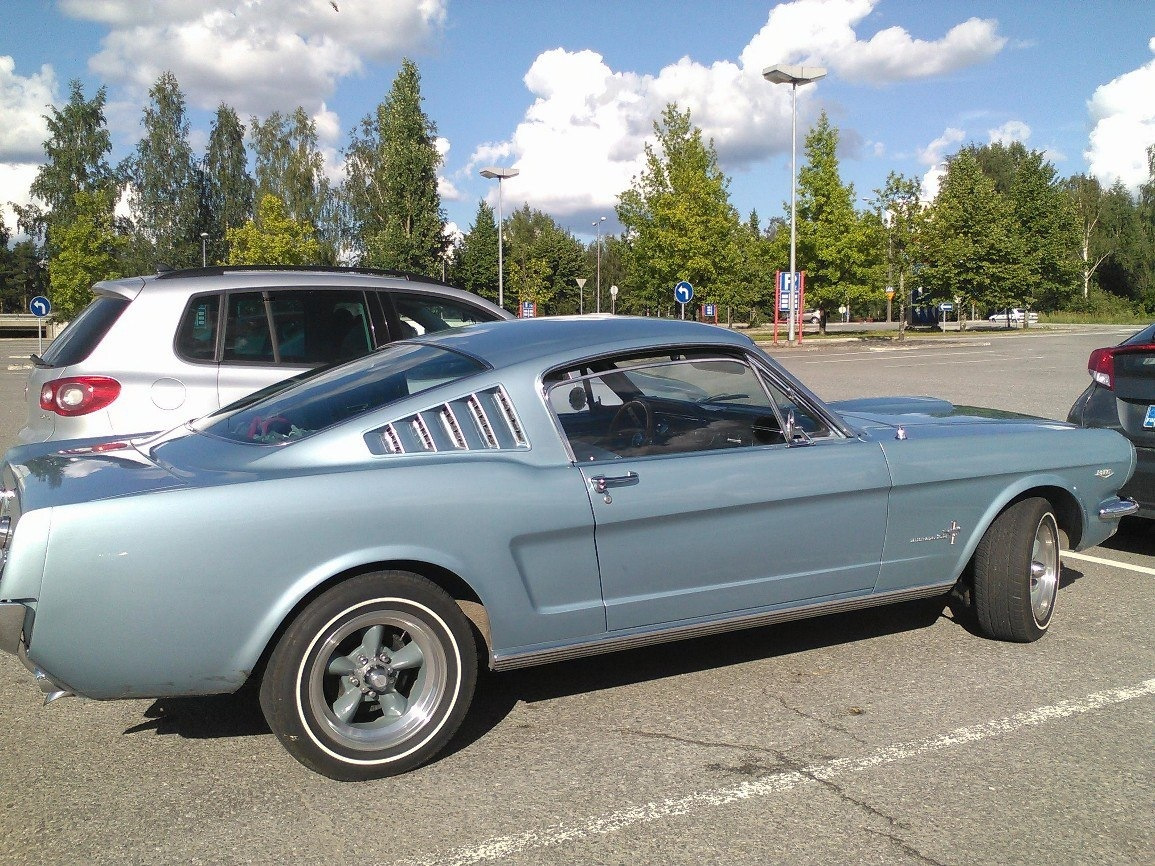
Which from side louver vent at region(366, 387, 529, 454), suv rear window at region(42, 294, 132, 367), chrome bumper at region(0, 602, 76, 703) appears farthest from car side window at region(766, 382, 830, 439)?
suv rear window at region(42, 294, 132, 367)

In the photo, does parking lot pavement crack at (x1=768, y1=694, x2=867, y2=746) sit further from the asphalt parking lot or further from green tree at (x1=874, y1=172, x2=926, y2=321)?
green tree at (x1=874, y1=172, x2=926, y2=321)

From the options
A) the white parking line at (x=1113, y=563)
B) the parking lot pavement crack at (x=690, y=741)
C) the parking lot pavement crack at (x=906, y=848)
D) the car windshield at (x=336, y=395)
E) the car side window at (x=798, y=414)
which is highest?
the car windshield at (x=336, y=395)

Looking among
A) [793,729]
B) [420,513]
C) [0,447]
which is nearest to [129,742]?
[420,513]

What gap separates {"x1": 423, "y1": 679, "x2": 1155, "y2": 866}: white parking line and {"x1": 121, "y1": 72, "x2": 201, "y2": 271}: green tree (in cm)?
6686

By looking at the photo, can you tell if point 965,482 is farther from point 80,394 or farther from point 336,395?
point 80,394

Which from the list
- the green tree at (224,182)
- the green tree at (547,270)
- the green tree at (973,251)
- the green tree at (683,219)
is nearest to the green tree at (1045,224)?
the green tree at (973,251)

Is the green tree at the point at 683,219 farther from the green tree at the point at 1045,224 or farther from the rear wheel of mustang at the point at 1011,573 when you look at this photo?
the rear wheel of mustang at the point at 1011,573

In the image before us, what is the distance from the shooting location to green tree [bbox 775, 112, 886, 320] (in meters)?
46.3

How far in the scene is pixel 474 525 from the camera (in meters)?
3.41

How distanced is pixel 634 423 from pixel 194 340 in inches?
122

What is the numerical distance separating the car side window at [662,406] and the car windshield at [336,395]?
1.37 feet

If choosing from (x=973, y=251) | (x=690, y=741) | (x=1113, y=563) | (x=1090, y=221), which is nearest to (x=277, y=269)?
(x=690, y=741)

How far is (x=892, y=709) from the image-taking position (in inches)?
155

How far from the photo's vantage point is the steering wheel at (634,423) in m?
3.94
